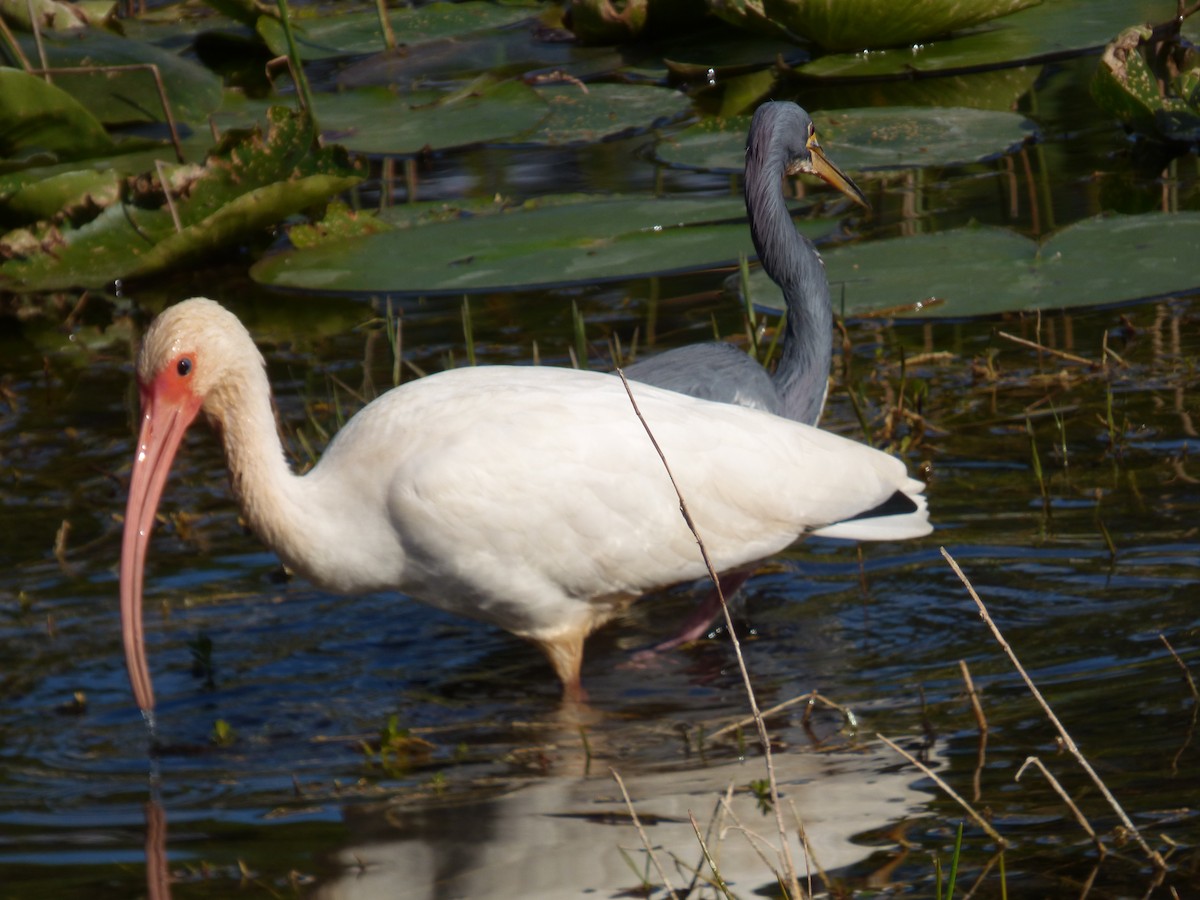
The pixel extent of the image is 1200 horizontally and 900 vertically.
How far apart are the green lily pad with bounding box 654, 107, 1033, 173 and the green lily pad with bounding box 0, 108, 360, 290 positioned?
1.75 m

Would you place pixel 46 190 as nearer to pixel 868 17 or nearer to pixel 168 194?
pixel 168 194

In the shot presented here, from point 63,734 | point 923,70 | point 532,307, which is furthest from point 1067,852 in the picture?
point 923,70

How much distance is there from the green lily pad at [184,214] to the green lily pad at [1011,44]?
2953mm

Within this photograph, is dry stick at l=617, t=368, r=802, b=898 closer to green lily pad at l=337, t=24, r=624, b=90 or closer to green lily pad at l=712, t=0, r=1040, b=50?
green lily pad at l=712, t=0, r=1040, b=50

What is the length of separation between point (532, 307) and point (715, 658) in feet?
9.09

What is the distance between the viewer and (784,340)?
16.0ft

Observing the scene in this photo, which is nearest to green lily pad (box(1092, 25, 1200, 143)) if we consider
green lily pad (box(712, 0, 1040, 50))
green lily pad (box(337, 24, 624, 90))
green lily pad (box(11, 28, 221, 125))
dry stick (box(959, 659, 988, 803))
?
green lily pad (box(712, 0, 1040, 50))

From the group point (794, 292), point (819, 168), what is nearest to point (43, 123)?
point (819, 168)

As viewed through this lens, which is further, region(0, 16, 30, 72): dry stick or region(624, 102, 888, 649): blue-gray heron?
region(0, 16, 30, 72): dry stick

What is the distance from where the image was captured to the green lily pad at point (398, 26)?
10922 millimetres

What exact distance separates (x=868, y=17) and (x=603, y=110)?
1431mm

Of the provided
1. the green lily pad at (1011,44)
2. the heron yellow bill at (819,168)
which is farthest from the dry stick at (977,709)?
the green lily pad at (1011,44)

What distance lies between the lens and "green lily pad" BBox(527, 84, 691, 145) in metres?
8.74

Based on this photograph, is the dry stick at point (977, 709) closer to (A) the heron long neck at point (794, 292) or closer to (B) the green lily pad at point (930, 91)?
(A) the heron long neck at point (794, 292)
